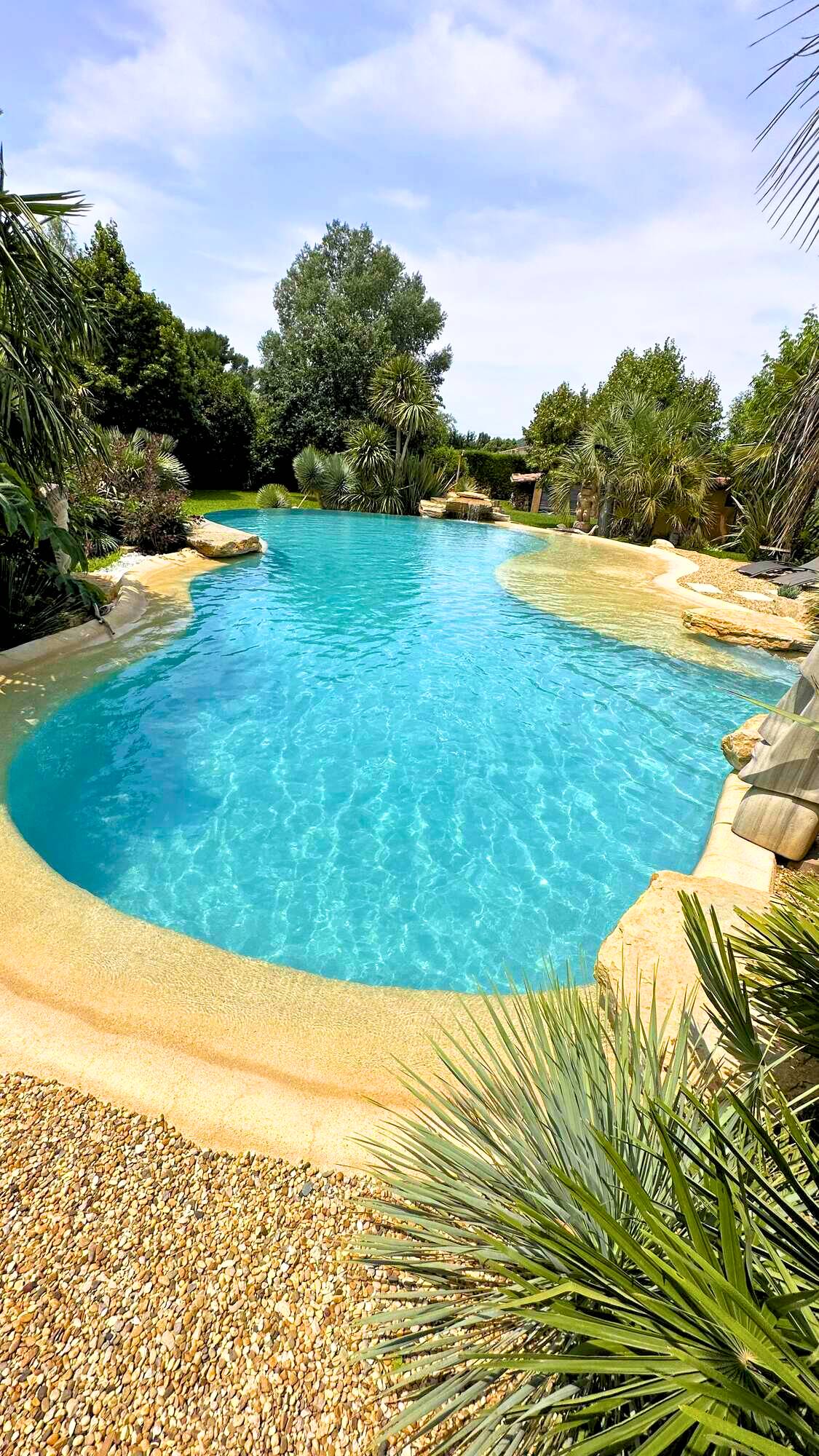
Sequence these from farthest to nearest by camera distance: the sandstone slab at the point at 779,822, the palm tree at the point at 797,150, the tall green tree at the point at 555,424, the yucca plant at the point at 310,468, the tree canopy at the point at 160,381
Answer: the tall green tree at the point at 555,424 → the yucca plant at the point at 310,468 → the tree canopy at the point at 160,381 → the sandstone slab at the point at 779,822 → the palm tree at the point at 797,150

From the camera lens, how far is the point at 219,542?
1545 centimetres

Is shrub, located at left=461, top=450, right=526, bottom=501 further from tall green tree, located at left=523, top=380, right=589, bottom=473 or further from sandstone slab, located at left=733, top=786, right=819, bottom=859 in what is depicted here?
sandstone slab, located at left=733, top=786, right=819, bottom=859

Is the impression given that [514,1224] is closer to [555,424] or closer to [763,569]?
[763,569]

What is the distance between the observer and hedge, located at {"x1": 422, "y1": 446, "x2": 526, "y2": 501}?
110 ft

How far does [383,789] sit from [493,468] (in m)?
32.9


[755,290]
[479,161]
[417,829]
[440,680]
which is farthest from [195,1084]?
[479,161]

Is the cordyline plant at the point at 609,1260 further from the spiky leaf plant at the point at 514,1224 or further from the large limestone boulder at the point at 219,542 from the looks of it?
the large limestone boulder at the point at 219,542

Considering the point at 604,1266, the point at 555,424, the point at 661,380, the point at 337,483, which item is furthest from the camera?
the point at 661,380

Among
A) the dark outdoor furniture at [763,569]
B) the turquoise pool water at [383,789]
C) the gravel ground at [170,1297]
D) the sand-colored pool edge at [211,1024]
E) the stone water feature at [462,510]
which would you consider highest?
the stone water feature at [462,510]

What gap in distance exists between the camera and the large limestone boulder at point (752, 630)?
1062cm

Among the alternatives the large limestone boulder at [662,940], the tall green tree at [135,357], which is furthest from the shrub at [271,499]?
the large limestone boulder at [662,940]

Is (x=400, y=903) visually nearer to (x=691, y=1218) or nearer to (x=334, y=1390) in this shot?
(x=334, y=1390)

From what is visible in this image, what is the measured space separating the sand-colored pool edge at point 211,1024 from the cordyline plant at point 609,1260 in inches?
21.1

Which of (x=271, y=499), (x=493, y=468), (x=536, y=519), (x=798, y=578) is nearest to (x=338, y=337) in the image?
(x=271, y=499)
